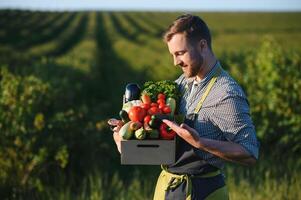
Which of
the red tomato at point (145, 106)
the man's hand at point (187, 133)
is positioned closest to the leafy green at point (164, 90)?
the red tomato at point (145, 106)

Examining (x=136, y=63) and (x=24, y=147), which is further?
(x=136, y=63)

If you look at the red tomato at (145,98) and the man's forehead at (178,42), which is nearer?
the man's forehead at (178,42)

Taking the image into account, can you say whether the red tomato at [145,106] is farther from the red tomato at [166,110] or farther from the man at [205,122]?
the man at [205,122]

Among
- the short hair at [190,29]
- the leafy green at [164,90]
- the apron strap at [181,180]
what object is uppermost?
the short hair at [190,29]

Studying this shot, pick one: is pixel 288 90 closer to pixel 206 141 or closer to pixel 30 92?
pixel 30 92

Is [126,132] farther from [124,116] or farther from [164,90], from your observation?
[164,90]

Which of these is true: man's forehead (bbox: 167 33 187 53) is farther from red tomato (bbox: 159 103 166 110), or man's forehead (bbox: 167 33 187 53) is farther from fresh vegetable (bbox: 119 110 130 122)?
fresh vegetable (bbox: 119 110 130 122)

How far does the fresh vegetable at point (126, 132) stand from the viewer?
270cm

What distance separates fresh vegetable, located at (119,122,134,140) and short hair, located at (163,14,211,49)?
17.2 inches

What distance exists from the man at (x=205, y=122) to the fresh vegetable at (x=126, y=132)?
0.12 metres

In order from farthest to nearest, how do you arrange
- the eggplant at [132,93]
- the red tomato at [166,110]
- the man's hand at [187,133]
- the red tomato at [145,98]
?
the eggplant at [132,93] → the red tomato at [145,98] → the red tomato at [166,110] → the man's hand at [187,133]

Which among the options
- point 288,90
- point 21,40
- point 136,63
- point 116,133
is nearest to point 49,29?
point 21,40

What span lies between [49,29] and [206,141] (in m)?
46.2

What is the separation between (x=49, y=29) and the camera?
4766 centimetres
